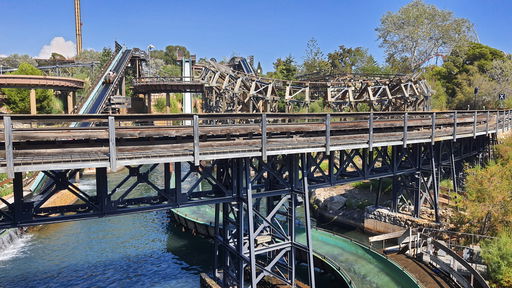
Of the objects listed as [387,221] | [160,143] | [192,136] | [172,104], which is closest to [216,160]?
[192,136]

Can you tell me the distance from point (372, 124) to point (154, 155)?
9336 mm

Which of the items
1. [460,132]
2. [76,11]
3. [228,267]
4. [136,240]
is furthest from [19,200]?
[76,11]

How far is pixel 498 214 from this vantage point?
60.7ft

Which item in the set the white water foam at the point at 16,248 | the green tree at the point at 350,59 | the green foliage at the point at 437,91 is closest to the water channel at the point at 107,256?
the white water foam at the point at 16,248

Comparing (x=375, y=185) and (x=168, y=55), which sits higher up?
(x=168, y=55)

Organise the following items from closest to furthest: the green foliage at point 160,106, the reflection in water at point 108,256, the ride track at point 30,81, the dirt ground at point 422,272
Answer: the dirt ground at point 422,272 < the reflection in water at point 108,256 < the ride track at point 30,81 < the green foliage at point 160,106

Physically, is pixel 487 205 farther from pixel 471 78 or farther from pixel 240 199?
pixel 471 78

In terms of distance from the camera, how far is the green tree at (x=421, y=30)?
5738cm

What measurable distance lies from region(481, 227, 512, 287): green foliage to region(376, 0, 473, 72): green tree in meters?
48.0

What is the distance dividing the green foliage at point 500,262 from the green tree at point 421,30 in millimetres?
47951

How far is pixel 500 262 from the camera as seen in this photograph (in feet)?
50.1

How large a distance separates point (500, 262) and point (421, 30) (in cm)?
4985

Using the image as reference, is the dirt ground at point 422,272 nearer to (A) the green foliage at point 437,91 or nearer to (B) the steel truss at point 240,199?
(B) the steel truss at point 240,199

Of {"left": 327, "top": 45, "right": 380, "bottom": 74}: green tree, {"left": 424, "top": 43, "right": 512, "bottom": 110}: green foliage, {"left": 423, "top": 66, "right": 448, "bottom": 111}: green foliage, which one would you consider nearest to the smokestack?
{"left": 327, "top": 45, "right": 380, "bottom": 74}: green tree
